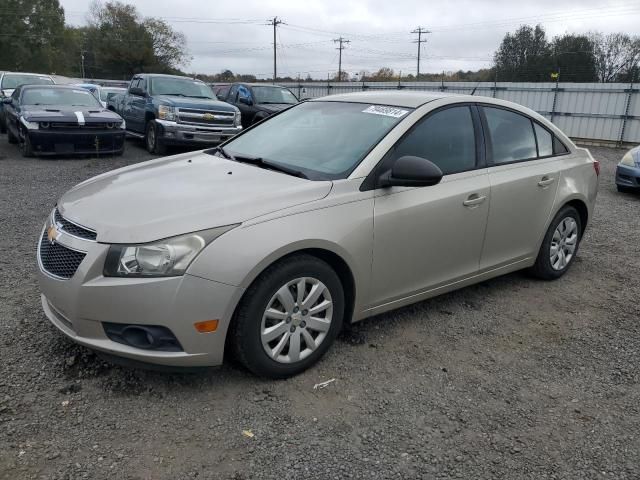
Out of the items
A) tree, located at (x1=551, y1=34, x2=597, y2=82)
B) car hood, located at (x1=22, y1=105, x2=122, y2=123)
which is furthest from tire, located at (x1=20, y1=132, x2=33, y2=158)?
tree, located at (x1=551, y1=34, x2=597, y2=82)

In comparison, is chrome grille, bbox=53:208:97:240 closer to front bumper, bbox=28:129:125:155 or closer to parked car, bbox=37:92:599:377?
parked car, bbox=37:92:599:377

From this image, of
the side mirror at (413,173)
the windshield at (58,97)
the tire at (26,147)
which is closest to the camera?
the side mirror at (413,173)

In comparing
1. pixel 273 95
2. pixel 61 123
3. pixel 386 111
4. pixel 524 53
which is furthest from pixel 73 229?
pixel 524 53

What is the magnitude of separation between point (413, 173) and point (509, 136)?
158 centimetres

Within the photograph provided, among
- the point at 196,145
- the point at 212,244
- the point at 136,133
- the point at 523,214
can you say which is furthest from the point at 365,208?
the point at 136,133

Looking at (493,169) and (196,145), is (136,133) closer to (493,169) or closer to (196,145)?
(196,145)

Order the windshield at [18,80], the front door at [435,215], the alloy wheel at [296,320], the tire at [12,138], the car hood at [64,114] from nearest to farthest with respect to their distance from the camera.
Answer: the alloy wheel at [296,320], the front door at [435,215], the car hood at [64,114], the tire at [12,138], the windshield at [18,80]

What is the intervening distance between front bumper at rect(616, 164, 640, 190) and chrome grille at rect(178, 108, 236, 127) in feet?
25.7

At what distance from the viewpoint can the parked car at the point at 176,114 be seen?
11.5 metres

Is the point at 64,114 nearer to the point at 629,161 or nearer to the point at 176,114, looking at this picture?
the point at 176,114

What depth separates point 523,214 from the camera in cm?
440

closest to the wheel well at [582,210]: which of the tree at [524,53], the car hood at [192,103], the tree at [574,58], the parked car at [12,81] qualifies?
the car hood at [192,103]

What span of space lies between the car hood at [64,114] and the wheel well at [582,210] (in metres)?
9.29

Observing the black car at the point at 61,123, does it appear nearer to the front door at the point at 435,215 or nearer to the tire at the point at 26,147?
the tire at the point at 26,147
